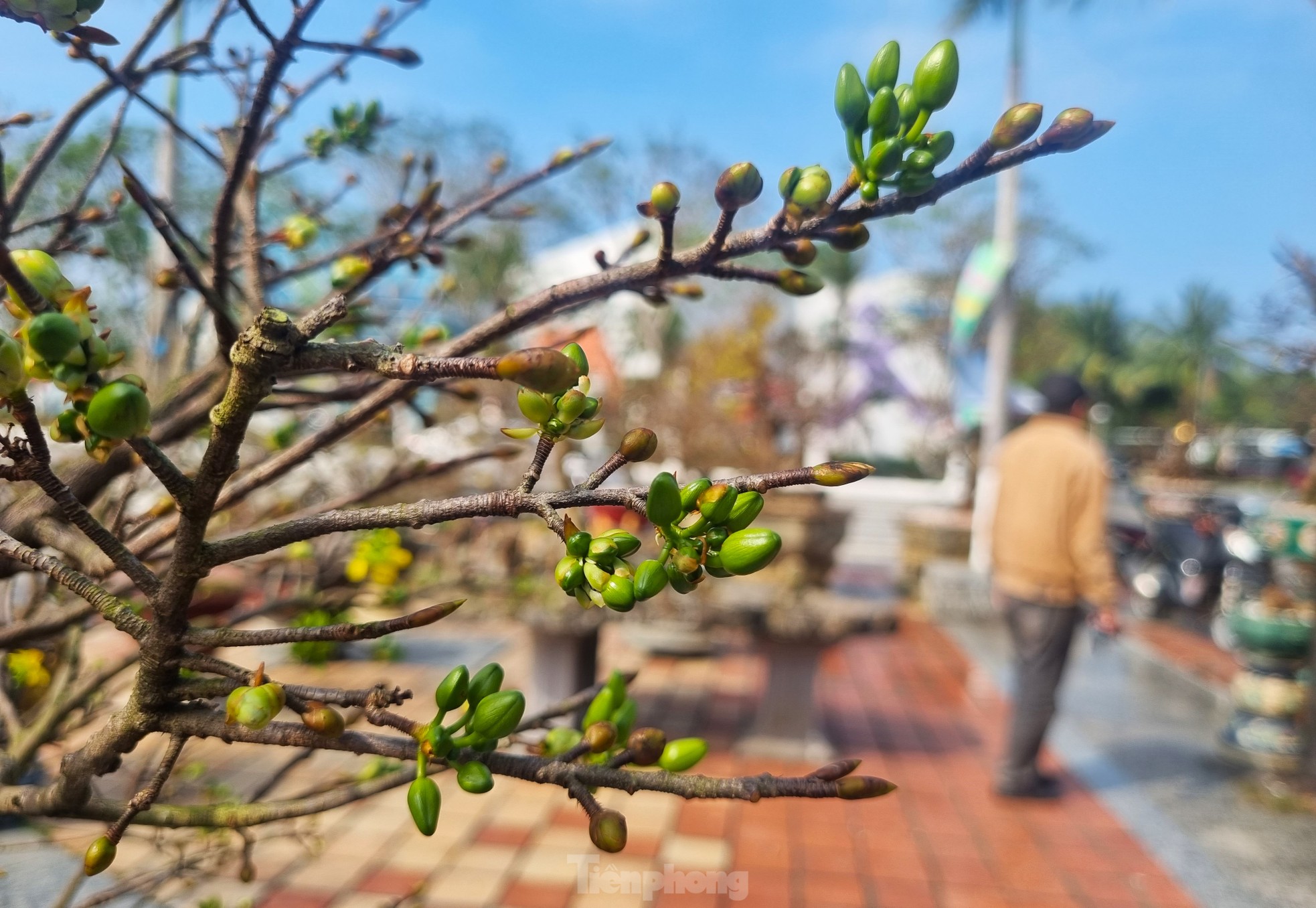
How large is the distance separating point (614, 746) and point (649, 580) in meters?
0.26

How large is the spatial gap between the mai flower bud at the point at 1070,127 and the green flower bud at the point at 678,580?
37cm

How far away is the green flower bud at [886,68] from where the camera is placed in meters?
0.61

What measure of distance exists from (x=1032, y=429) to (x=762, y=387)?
17.1 ft

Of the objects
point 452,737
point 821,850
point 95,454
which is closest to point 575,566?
point 452,737

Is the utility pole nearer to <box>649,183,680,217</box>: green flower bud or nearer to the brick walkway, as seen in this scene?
the brick walkway

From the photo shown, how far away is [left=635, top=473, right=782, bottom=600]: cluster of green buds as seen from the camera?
51 cm

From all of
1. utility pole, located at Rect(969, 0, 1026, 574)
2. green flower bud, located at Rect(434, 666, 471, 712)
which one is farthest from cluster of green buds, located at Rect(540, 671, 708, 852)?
utility pole, located at Rect(969, 0, 1026, 574)

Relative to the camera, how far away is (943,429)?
21906 mm

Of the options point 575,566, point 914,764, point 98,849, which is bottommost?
point 914,764

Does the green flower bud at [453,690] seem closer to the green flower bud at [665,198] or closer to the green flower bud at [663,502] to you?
the green flower bud at [663,502]

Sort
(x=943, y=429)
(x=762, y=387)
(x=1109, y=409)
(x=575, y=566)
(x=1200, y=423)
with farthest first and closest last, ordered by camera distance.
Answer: (x=1109, y=409)
(x=1200, y=423)
(x=943, y=429)
(x=762, y=387)
(x=575, y=566)

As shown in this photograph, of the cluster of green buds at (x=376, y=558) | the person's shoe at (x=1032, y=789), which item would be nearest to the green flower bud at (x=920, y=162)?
the cluster of green buds at (x=376, y=558)

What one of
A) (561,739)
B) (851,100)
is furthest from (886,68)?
(561,739)

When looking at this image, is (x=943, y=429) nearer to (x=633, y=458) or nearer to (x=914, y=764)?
(x=914, y=764)
